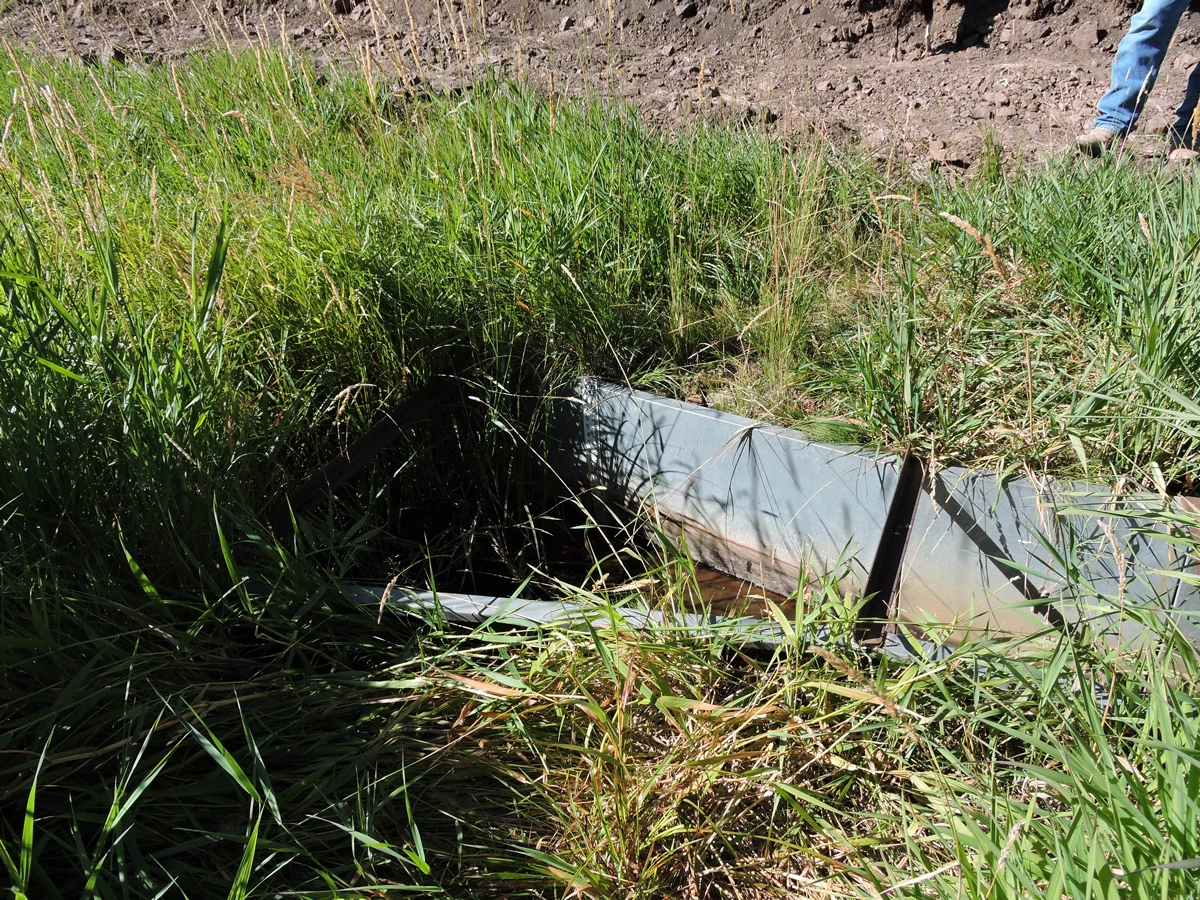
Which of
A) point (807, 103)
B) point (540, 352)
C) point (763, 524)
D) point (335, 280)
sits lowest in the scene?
point (763, 524)

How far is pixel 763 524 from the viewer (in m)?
A: 2.61

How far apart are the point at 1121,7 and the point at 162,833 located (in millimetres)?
6712

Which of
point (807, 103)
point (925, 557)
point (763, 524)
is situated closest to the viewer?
point (925, 557)

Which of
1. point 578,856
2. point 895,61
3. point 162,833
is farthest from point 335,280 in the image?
point 895,61

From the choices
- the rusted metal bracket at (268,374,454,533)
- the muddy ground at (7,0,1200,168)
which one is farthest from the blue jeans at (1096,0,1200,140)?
the rusted metal bracket at (268,374,454,533)

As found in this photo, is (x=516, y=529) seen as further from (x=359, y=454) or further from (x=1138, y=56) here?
(x=1138, y=56)

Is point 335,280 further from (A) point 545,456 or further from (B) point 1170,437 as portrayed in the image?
(B) point 1170,437

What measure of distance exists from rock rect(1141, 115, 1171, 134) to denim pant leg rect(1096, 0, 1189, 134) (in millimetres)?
251

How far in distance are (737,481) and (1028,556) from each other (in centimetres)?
85

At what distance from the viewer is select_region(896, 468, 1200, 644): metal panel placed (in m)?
1.85

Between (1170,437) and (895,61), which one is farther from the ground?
(895,61)

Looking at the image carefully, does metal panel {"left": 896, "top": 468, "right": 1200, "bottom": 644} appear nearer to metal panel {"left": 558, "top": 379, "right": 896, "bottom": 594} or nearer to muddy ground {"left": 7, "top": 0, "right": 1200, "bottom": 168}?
metal panel {"left": 558, "top": 379, "right": 896, "bottom": 594}

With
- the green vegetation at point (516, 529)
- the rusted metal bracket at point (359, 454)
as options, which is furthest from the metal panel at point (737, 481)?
the rusted metal bracket at point (359, 454)

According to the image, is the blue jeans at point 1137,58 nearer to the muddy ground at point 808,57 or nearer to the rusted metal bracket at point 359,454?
the muddy ground at point 808,57
